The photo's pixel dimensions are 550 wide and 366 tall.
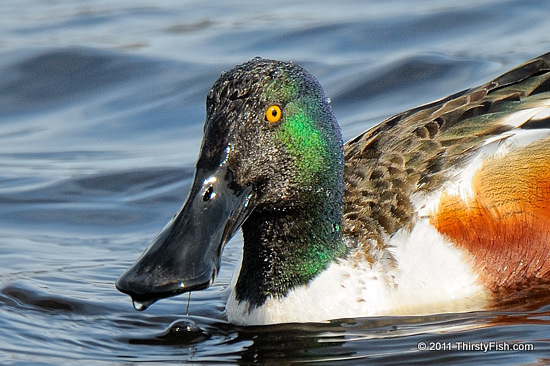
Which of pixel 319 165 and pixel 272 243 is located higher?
pixel 319 165

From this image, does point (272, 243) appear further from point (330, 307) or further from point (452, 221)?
point (452, 221)

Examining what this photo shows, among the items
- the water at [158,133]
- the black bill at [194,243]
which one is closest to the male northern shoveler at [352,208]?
the black bill at [194,243]

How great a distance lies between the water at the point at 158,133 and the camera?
5.00 m

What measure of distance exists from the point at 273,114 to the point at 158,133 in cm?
404

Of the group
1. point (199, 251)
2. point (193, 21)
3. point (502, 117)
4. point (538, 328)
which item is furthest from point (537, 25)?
point (199, 251)

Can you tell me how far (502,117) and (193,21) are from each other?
19.6 feet

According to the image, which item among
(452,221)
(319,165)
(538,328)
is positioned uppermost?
(319,165)

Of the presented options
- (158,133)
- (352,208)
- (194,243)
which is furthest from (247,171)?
(158,133)

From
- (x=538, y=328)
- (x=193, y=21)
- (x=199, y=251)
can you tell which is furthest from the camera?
(x=193, y=21)

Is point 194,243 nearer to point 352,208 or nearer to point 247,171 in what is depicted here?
point 247,171

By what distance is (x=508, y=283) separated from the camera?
535 centimetres

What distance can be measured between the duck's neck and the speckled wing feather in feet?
0.59

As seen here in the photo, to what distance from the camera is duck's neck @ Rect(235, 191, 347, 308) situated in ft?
16.6

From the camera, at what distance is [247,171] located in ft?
15.6
